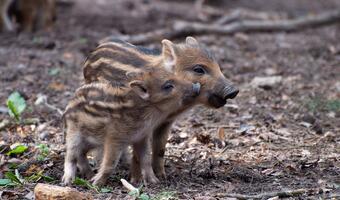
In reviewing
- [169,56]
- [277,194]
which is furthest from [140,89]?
[277,194]

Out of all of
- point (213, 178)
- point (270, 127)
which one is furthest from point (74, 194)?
point (270, 127)

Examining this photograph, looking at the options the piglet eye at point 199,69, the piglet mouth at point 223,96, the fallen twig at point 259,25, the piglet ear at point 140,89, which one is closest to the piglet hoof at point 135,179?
the piglet ear at point 140,89

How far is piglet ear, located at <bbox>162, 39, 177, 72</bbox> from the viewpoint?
5.40 m

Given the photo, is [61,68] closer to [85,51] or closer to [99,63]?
[85,51]

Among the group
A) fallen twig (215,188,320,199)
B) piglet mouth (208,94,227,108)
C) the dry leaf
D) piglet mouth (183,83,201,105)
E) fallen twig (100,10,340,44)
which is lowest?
the dry leaf

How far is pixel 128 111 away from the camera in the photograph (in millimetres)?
5262

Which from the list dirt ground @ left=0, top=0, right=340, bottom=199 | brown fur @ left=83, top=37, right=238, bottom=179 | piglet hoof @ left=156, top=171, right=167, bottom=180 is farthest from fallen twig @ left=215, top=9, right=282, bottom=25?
piglet hoof @ left=156, top=171, right=167, bottom=180

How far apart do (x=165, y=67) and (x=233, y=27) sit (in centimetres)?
651

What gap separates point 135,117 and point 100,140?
362mm

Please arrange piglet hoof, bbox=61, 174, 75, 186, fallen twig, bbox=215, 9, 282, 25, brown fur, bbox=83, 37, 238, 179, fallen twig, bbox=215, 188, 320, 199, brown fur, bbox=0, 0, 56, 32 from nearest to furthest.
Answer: fallen twig, bbox=215, 188, 320, 199
brown fur, bbox=83, 37, 238, 179
piglet hoof, bbox=61, 174, 75, 186
brown fur, bbox=0, 0, 56, 32
fallen twig, bbox=215, 9, 282, 25

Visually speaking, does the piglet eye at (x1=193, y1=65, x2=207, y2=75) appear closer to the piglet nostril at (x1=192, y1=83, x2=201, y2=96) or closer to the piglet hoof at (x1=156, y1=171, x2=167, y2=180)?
the piglet nostril at (x1=192, y1=83, x2=201, y2=96)

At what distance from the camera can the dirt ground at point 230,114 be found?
5.52m

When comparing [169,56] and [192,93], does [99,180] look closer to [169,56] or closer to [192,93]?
[192,93]

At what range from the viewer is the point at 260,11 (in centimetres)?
1440
